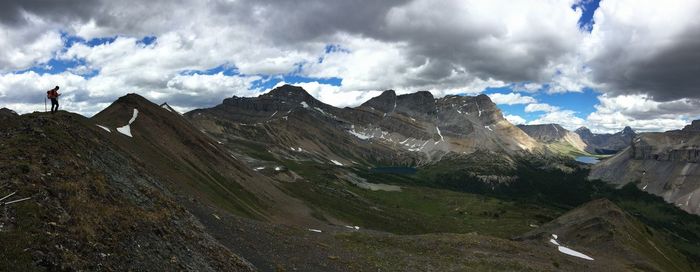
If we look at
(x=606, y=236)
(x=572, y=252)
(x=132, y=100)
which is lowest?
(x=606, y=236)

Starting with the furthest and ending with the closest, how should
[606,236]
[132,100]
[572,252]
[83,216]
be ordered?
[132,100] → [606,236] → [572,252] → [83,216]

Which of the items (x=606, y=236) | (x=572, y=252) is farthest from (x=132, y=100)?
(x=606, y=236)

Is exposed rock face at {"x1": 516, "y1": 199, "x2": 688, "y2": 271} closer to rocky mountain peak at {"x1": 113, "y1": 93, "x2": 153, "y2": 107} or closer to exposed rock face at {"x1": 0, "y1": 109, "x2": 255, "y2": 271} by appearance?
exposed rock face at {"x1": 0, "y1": 109, "x2": 255, "y2": 271}

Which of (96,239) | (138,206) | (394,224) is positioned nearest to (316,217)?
(394,224)

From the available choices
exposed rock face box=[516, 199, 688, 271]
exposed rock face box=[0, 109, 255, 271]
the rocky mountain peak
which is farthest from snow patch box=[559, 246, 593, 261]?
the rocky mountain peak

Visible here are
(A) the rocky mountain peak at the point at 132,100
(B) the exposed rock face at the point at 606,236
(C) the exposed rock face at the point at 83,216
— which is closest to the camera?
(C) the exposed rock face at the point at 83,216

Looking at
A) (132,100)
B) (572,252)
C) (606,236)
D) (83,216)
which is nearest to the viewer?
(83,216)

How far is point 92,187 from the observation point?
29.2 metres

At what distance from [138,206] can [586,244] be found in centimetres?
10057

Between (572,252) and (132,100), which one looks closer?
(572,252)

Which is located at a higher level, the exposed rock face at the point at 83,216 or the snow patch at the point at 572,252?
the exposed rock face at the point at 83,216

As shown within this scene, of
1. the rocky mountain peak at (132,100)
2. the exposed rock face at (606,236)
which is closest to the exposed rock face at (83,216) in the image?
the rocky mountain peak at (132,100)

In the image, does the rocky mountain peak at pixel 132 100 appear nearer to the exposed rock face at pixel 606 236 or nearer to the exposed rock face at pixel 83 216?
the exposed rock face at pixel 83 216

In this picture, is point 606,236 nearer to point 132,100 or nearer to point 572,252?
point 572,252
